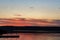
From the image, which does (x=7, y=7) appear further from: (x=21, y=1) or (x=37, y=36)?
(x=37, y=36)

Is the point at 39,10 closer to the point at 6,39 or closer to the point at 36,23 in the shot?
the point at 36,23

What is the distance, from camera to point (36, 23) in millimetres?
667

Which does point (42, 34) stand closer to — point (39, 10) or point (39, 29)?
point (39, 29)

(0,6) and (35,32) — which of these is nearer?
(35,32)

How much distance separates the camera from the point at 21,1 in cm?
88

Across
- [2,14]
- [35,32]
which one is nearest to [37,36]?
[35,32]

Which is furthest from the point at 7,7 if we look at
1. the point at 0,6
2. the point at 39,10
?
the point at 39,10

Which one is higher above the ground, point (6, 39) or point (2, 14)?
point (2, 14)

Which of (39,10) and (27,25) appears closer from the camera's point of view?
(27,25)

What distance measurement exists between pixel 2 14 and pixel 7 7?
7cm

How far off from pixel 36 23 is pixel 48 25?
66 millimetres

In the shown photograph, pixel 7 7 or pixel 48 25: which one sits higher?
pixel 7 7

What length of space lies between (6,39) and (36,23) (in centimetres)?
19

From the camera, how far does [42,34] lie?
0.69 metres
